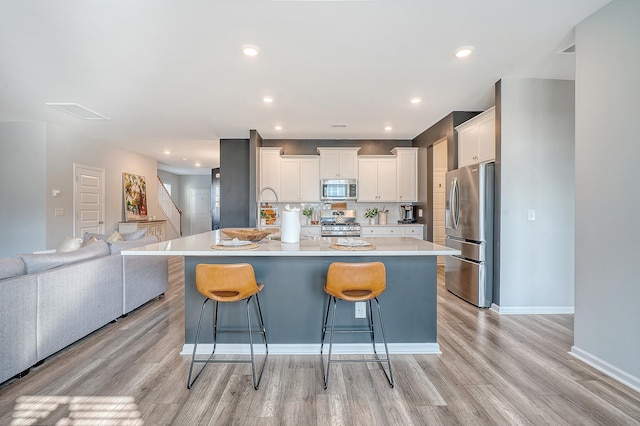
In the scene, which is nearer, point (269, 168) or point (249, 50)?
point (249, 50)

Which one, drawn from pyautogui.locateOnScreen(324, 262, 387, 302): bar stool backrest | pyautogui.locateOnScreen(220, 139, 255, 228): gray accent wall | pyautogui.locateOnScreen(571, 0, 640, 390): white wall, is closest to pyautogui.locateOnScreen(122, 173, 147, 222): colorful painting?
pyautogui.locateOnScreen(220, 139, 255, 228): gray accent wall

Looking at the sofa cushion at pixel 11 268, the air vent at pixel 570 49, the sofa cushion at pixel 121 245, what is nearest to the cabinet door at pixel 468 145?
the air vent at pixel 570 49

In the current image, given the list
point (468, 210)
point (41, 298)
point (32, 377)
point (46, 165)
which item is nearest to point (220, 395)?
point (32, 377)

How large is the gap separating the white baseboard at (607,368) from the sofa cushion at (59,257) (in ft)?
14.4

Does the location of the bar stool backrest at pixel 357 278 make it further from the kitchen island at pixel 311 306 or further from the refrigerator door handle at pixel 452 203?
the refrigerator door handle at pixel 452 203

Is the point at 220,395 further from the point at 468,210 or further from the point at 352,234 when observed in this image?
the point at 352,234

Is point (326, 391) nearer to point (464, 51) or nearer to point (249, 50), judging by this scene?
point (249, 50)

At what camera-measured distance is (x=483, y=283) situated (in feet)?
11.5

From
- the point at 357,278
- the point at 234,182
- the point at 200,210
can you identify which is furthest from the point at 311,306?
the point at 200,210

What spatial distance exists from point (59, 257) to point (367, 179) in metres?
4.67

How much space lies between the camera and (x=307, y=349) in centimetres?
245

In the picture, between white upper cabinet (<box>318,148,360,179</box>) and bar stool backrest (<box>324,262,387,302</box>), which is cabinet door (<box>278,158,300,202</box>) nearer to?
white upper cabinet (<box>318,148,360,179</box>)

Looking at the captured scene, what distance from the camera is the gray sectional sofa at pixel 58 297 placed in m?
2.02

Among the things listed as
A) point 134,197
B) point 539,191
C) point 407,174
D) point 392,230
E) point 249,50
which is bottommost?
point 392,230
